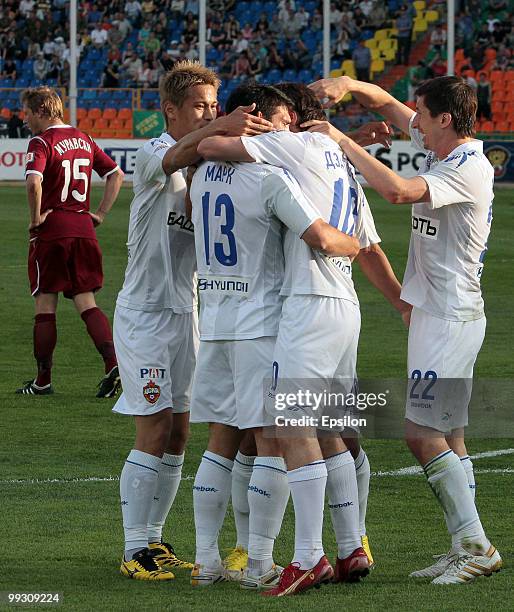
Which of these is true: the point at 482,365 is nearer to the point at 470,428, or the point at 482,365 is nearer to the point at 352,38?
the point at 470,428

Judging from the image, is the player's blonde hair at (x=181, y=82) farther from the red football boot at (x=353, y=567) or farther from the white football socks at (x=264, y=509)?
the red football boot at (x=353, y=567)

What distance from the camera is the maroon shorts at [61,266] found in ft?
32.2

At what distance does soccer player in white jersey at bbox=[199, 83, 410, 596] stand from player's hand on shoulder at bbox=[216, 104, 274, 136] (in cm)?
6

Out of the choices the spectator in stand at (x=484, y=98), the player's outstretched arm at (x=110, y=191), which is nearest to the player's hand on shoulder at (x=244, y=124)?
the player's outstretched arm at (x=110, y=191)

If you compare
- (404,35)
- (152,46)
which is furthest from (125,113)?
(404,35)

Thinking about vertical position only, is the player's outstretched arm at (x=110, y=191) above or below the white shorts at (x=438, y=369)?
above

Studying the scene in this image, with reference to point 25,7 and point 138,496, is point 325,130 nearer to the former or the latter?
point 138,496

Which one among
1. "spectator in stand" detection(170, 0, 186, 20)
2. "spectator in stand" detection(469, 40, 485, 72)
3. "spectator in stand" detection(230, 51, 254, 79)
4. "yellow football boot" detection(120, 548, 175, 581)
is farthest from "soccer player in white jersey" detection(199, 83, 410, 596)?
"spectator in stand" detection(170, 0, 186, 20)

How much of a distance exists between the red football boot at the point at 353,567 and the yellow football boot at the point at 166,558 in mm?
651

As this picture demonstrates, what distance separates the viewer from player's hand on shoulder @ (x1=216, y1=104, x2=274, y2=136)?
16.1ft

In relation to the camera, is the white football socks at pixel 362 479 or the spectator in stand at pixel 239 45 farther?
the spectator in stand at pixel 239 45

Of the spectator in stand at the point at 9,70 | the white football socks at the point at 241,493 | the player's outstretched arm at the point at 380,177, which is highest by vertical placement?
the spectator in stand at the point at 9,70

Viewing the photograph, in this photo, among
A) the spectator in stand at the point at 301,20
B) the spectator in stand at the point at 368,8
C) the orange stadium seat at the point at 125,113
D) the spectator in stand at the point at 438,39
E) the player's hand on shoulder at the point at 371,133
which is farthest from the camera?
the spectator in stand at the point at 301,20

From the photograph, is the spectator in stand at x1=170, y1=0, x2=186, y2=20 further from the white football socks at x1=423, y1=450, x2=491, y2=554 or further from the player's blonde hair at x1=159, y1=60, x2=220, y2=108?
the white football socks at x1=423, y1=450, x2=491, y2=554
